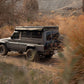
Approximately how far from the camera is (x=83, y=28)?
4.48 meters

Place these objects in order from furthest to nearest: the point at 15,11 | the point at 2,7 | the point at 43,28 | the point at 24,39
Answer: the point at 15,11, the point at 2,7, the point at 24,39, the point at 43,28

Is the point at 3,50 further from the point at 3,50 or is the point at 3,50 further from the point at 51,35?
the point at 51,35

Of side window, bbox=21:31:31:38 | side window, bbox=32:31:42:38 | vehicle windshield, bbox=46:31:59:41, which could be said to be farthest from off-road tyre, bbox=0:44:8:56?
vehicle windshield, bbox=46:31:59:41

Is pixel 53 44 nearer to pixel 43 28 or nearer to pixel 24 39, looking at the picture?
pixel 43 28

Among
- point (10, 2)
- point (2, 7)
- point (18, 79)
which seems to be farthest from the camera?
point (10, 2)

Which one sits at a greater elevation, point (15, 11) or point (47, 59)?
point (15, 11)

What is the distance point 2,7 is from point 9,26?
477 centimetres

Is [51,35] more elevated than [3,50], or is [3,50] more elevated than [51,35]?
[51,35]

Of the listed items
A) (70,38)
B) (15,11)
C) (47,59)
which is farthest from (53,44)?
(15,11)

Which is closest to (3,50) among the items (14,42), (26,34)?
(14,42)

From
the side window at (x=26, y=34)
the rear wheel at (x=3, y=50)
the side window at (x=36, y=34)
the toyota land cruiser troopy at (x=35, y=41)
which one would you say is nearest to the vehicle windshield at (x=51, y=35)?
the toyota land cruiser troopy at (x=35, y=41)

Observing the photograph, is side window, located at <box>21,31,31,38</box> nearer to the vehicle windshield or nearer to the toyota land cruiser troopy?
the toyota land cruiser troopy

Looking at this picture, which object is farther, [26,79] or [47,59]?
[47,59]

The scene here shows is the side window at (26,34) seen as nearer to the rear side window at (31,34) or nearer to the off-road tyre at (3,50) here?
the rear side window at (31,34)
